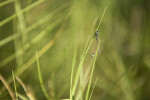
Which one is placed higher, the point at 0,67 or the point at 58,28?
the point at 58,28

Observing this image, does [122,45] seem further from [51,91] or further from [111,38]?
[51,91]

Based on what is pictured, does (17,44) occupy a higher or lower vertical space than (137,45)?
higher

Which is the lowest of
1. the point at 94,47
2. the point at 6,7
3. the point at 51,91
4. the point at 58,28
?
the point at 51,91

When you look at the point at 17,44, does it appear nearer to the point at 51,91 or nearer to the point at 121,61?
the point at 51,91

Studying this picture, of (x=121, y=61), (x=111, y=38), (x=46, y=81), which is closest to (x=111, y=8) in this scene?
(x=111, y=38)

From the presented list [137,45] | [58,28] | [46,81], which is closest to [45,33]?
[58,28]

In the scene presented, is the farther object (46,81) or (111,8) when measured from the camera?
(111,8)
